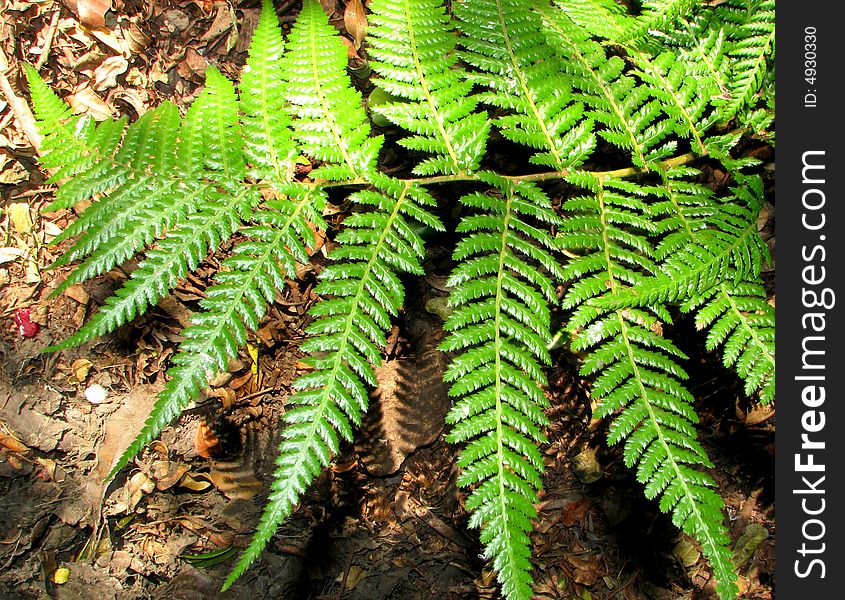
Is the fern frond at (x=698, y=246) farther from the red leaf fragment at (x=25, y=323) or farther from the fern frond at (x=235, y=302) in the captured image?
the red leaf fragment at (x=25, y=323)

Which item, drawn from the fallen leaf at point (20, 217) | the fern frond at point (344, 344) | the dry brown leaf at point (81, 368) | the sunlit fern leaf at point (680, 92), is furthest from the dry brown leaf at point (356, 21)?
the dry brown leaf at point (81, 368)

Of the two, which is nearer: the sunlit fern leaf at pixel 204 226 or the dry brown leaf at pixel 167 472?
the sunlit fern leaf at pixel 204 226

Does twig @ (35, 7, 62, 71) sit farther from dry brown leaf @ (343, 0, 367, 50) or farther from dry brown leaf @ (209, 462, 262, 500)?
dry brown leaf @ (209, 462, 262, 500)

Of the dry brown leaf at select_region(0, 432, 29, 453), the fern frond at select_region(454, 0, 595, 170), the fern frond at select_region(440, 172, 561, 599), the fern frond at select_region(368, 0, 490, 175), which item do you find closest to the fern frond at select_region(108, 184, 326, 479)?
the fern frond at select_region(368, 0, 490, 175)

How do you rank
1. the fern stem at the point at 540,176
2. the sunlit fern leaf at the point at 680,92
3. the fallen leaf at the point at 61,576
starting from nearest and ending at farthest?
the fern stem at the point at 540,176, the sunlit fern leaf at the point at 680,92, the fallen leaf at the point at 61,576

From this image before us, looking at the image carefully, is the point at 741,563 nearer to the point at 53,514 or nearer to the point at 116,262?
the point at 116,262

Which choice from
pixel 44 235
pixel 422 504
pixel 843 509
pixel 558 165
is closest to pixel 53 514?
pixel 44 235
